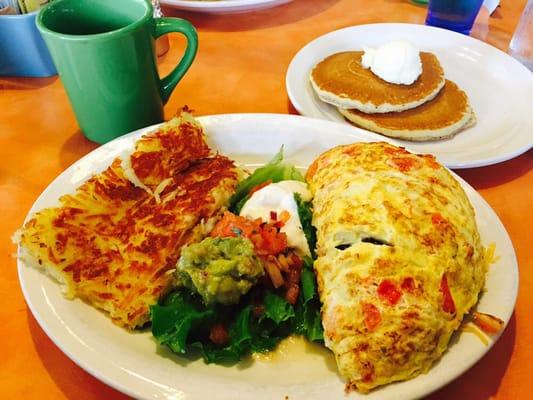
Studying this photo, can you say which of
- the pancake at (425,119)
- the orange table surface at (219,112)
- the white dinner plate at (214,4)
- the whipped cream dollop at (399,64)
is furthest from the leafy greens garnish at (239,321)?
the white dinner plate at (214,4)

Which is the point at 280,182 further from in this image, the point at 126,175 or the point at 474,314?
the point at 474,314

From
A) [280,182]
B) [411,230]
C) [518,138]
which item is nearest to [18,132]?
[280,182]

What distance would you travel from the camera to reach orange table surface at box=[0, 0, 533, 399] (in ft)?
3.35

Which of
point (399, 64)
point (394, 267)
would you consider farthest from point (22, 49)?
point (394, 267)

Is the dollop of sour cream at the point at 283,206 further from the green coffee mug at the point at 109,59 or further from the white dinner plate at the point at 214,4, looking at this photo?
the white dinner plate at the point at 214,4

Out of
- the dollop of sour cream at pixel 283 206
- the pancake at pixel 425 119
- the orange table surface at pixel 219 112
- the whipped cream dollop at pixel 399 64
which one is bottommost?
the orange table surface at pixel 219 112

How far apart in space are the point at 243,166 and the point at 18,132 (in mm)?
858

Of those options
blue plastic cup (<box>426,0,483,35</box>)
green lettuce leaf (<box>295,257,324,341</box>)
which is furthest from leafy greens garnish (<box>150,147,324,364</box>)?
blue plastic cup (<box>426,0,483,35</box>)

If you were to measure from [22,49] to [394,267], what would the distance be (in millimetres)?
1704

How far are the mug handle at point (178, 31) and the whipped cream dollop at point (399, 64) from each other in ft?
2.29

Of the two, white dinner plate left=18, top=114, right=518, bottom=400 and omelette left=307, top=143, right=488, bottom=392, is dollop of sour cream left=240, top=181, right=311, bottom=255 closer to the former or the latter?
omelette left=307, top=143, right=488, bottom=392

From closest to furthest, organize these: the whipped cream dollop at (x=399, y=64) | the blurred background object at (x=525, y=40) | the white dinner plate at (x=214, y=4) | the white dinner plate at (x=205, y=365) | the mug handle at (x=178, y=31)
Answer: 1. the white dinner plate at (x=205, y=365)
2. the mug handle at (x=178, y=31)
3. the whipped cream dollop at (x=399, y=64)
4. the blurred background object at (x=525, y=40)
5. the white dinner plate at (x=214, y=4)

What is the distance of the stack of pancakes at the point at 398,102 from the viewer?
1577mm

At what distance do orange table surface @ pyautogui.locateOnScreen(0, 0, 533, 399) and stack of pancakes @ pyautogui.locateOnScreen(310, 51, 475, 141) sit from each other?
178 mm
